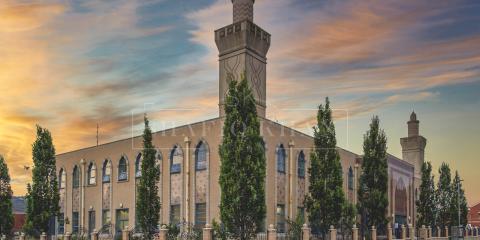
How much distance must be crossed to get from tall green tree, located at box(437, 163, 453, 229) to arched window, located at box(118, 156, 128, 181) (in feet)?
99.0

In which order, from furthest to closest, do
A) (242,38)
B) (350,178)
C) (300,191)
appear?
1. (350,178)
2. (300,191)
3. (242,38)

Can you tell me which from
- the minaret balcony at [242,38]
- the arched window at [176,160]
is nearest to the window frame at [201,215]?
the arched window at [176,160]

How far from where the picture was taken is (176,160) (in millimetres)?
35938

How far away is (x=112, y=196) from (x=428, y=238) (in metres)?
25.5

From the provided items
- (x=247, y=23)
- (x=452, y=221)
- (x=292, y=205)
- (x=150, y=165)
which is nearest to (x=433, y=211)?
(x=452, y=221)

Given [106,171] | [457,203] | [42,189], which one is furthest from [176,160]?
[457,203]

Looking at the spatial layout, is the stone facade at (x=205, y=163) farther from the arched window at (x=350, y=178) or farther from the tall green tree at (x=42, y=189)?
the arched window at (x=350, y=178)

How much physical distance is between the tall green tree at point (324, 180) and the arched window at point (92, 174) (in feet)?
61.7

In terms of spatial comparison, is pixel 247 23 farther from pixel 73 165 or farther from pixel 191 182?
pixel 73 165

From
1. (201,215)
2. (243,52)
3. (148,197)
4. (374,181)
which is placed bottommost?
(201,215)

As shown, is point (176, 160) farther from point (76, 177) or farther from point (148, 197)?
point (76, 177)

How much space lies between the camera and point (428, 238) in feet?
143

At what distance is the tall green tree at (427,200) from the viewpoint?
47812mm

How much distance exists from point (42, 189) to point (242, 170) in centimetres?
1823
